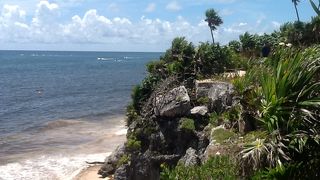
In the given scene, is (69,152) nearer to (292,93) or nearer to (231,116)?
(231,116)

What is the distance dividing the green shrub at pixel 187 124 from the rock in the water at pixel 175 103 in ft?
1.55

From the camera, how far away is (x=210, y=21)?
4816 cm

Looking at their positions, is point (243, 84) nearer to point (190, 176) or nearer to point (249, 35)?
point (190, 176)

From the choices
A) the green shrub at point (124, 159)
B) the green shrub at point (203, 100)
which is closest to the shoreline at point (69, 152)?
the green shrub at point (124, 159)

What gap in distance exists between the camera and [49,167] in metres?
25.3

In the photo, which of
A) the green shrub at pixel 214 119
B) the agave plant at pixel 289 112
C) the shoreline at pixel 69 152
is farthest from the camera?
the shoreline at pixel 69 152

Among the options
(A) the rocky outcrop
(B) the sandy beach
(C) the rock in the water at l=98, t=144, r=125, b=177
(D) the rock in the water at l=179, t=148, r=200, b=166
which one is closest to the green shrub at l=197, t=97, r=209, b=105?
(A) the rocky outcrop

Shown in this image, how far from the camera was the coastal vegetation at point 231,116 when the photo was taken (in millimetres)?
9836

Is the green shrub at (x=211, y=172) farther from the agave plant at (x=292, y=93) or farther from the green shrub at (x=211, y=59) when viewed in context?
the green shrub at (x=211, y=59)

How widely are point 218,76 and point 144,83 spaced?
377cm

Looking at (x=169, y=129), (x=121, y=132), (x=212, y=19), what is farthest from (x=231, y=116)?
(x=212, y=19)

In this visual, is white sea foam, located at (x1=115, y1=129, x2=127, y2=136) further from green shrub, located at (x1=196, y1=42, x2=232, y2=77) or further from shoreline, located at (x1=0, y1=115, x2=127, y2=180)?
green shrub, located at (x1=196, y1=42, x2=232, y2=77)

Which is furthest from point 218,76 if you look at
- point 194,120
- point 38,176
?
point 38,176

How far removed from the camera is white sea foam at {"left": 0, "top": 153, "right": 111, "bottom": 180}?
2352cm
